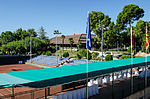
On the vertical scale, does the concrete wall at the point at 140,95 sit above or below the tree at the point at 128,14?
below

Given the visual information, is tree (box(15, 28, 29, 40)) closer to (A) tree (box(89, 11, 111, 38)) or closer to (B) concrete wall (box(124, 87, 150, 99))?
(A) tree (box(89, 11, 111, 38))

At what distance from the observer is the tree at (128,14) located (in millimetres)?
55188

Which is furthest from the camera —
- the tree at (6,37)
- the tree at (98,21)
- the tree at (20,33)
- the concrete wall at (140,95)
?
the tree at (20,33)

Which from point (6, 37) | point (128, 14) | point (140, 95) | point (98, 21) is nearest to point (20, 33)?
point (6, 37)

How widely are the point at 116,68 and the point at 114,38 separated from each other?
40.4 metres

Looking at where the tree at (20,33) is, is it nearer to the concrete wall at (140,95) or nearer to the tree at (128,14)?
the tree at (128,14)

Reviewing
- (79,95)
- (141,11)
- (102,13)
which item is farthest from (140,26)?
(79,95)

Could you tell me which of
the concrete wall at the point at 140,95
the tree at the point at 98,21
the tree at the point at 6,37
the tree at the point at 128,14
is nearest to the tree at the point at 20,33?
the tree at the point at 6,37

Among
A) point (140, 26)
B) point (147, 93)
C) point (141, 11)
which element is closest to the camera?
point (147, 93)

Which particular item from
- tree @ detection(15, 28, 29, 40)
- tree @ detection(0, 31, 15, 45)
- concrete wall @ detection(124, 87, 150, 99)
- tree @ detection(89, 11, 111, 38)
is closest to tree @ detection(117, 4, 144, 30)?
tree @ detection(89, 11, 111, 38)

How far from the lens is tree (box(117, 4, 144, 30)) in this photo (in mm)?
55188

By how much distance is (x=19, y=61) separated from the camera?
185 feet

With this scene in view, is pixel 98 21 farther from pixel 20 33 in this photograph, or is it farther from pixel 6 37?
pixel 6 37

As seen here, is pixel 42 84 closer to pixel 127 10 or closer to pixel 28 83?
pixel 28 83
